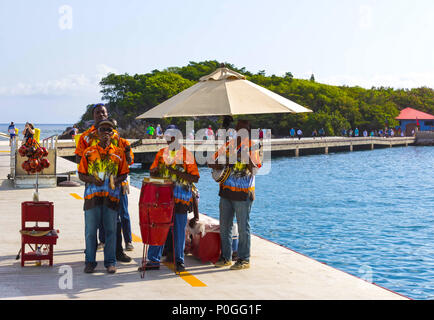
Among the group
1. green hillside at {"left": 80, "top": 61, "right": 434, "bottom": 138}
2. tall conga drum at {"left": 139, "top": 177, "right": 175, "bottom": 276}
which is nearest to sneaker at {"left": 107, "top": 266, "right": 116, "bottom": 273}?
tall conga drum at {"left": 139, "top": 177, "right": 175, "bottom": 276}

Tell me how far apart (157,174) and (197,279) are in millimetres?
1449

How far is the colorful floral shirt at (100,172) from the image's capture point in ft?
23.9

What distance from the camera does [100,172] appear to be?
727 cm

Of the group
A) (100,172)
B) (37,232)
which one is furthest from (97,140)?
(37,232)

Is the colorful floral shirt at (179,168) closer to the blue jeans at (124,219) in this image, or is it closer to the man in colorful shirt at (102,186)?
the man in colorful shirt at (102,186)

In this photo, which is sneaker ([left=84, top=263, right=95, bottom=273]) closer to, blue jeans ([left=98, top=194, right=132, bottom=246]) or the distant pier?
blue jeans ([left=98, top=194, right=132, bottom=246])

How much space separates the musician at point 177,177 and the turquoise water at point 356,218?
6.10 m

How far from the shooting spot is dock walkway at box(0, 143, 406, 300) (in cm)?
648

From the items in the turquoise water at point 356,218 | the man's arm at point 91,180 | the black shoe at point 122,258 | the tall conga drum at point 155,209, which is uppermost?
the man's arm at point 91,180

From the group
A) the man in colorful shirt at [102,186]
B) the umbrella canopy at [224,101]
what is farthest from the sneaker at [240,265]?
the umbrella canopy at [224,101]

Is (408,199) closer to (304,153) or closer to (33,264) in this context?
(33,264)

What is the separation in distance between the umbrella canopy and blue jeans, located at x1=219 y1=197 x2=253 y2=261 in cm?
127
